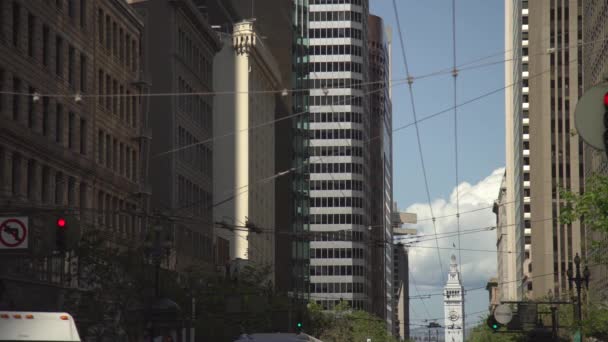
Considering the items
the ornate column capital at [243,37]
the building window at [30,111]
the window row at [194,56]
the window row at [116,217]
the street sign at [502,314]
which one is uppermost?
the ornate column capital at [243,37]

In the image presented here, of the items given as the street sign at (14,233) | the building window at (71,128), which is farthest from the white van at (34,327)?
the building window at (71,128)

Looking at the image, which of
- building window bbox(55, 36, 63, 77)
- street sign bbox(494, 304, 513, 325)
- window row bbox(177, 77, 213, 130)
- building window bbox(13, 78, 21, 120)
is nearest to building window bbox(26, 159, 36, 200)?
building window bbox(13, 78, 21, 120)

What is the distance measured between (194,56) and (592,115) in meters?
99.1

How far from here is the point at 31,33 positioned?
64.8 metres

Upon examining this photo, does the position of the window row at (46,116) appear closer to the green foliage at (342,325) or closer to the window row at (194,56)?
the window row at (194,56)

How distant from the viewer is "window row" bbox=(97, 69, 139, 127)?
7900cm

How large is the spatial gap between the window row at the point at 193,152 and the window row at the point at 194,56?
5.93m

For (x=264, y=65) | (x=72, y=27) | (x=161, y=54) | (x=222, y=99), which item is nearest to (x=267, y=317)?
(x=161, y=54)

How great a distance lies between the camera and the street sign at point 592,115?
1348cm

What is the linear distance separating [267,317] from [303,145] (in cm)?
9179

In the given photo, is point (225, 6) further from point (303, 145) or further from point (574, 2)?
point (574, 2)

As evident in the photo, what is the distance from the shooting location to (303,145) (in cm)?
18538

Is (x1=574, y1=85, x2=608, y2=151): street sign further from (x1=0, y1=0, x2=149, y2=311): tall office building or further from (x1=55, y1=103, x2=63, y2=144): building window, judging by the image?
(x1=55, y1=103, x2=63, y2=144): building window

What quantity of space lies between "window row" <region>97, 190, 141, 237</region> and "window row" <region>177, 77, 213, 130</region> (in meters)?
19.3
